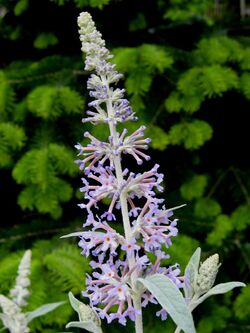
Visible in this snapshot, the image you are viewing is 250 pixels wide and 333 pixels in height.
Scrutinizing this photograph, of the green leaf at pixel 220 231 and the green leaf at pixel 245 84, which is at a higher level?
the green leaf at pixel 245 84

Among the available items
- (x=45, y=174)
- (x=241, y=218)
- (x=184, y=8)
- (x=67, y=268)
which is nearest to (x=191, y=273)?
(x=67, y=268)

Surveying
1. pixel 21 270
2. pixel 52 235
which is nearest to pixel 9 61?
pixel 52 235

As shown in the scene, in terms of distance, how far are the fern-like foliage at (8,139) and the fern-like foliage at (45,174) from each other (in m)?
0.07

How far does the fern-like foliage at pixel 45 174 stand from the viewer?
2248mm

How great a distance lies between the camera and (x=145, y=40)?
2.91 m

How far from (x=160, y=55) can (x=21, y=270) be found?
5.72 ft

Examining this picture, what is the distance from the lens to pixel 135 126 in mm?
2352

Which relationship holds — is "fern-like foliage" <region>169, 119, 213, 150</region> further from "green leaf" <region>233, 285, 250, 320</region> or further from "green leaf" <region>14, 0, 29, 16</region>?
"green leaf" <region>14, 0, 29, 16</region>

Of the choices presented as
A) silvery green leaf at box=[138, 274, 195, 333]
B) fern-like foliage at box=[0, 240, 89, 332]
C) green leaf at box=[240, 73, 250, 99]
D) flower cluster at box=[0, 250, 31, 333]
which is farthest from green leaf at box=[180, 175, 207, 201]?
flower cluster at box=[0, 250, 31, 333]

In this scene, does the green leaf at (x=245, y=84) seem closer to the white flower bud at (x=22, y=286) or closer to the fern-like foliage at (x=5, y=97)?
the fern-like foliage at (x=5, y=97)

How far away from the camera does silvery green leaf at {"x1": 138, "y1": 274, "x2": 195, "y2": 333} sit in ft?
2.64

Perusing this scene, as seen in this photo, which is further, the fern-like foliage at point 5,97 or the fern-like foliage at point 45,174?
the fern-like foliage at point 5,97

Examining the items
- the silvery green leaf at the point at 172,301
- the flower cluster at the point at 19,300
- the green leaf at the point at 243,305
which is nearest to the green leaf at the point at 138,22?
the green leaf at the point at 243,305

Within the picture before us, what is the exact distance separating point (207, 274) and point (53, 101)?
1495 millimetres
